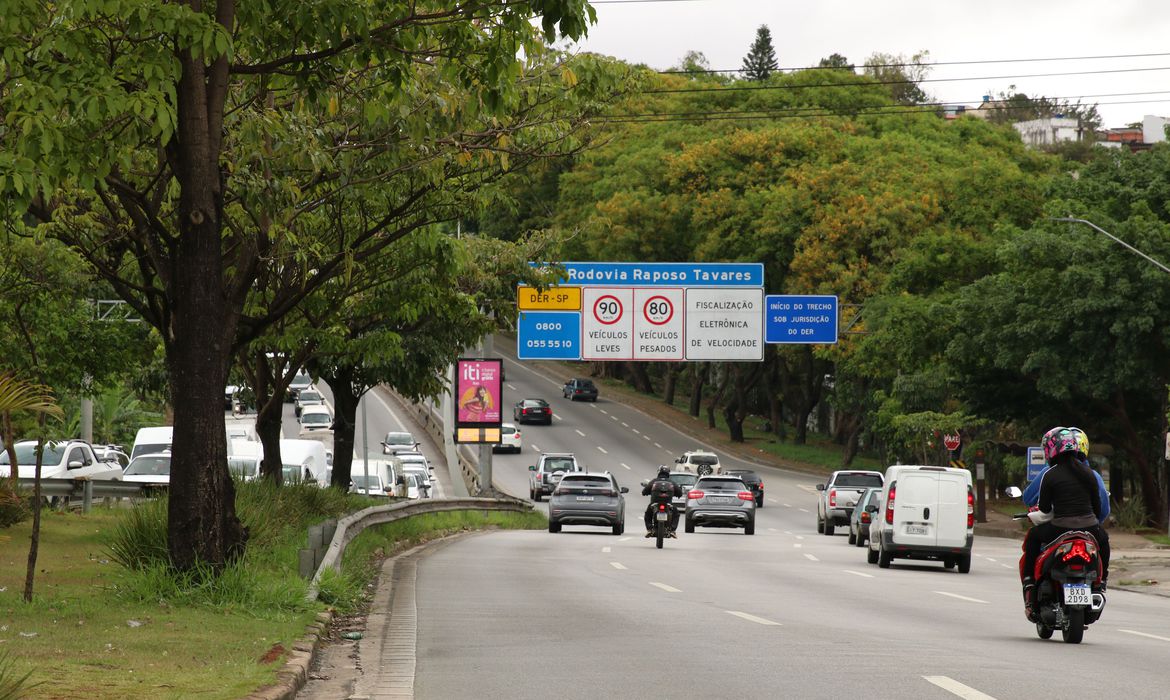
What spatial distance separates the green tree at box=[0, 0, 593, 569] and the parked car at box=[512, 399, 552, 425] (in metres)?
64.1

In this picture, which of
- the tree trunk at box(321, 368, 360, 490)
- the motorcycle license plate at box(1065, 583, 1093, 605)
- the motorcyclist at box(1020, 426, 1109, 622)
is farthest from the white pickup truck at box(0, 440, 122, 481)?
the motorcycle license plate at box(1065, 583, 1093, 605)

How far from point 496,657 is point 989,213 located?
2004 inches

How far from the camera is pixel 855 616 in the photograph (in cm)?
1630

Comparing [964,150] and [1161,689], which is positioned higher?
[964,150]

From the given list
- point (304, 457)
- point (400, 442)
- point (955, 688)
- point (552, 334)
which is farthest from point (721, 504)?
point (955, 688)

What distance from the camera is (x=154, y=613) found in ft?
42.7

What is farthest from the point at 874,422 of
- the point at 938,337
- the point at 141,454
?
the point at 141,454

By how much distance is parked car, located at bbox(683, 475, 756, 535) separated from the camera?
40.9 metres

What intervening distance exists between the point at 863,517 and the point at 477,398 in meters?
14.9

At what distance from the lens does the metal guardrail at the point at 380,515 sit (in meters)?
17.1

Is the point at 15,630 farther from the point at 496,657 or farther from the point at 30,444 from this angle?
the point at 30,444

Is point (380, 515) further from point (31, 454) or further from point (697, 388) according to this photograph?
point (697, 388)

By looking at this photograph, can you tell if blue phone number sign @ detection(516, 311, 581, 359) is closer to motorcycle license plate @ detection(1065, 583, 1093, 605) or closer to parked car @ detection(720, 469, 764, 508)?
parked car @ detection(720, 469, 764, 508)

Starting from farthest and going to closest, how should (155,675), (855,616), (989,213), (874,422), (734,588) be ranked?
1. (874,422)
2. (989,213)
3. (734,588)
4. (855,616)
5. (155,675)
